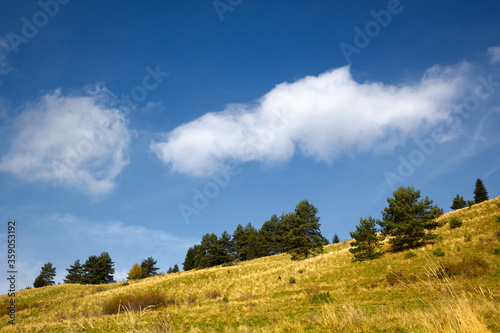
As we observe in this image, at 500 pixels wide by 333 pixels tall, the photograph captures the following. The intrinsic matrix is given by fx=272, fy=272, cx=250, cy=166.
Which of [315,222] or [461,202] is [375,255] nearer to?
[315,222]

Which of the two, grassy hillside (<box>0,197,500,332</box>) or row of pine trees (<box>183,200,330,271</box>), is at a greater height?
row of pine trees (<box>183,200,330,271</box>)

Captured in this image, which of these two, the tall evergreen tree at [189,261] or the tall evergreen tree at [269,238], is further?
the tall evergreen tree at [189,261]

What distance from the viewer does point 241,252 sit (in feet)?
219

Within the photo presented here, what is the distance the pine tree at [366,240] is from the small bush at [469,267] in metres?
9.02

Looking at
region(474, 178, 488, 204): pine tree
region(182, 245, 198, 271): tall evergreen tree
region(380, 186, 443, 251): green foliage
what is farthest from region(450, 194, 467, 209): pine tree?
region(182, 245, 198, 271): tall evergreen tree

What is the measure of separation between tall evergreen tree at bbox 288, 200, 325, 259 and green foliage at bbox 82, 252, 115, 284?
51.0 meters

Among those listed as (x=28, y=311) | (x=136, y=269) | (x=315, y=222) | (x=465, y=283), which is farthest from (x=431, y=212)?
(x=136, y=269)

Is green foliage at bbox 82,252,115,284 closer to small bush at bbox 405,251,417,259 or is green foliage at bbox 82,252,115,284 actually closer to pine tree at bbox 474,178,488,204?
small bush at bbox 405,251,417,259

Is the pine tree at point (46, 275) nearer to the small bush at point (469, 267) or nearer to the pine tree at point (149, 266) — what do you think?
the pine tree at point (149, 266)

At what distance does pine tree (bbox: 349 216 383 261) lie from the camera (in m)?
28.7

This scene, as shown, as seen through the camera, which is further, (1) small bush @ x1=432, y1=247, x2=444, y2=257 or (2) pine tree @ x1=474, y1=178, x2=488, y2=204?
(2) pine tree @ x1=474, y1=178, x2=488, y2=204

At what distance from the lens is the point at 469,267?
60.2ft

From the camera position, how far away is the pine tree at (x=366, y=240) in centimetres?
2869

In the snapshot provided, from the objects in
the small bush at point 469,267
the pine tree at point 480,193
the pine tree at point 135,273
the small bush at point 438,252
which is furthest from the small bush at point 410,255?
the pine tree at point 135,273
